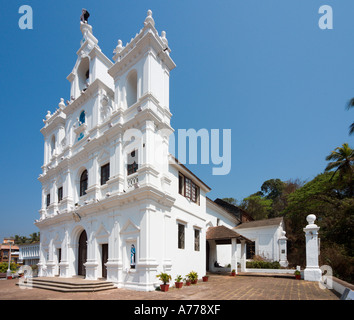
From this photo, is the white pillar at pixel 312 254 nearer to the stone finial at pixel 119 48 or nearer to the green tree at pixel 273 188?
the stone finial at pixel 119 48

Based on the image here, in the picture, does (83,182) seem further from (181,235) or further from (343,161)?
(343,161)

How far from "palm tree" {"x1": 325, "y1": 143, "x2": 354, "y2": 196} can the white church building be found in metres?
13.2

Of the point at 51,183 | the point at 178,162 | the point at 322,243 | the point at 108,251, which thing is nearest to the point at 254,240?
the point at 322,243

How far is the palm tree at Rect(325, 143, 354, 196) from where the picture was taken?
2430 cm

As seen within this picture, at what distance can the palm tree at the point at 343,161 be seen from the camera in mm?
24297

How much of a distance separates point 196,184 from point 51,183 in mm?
11929

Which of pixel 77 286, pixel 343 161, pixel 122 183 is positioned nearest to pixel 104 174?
pixel 122 183

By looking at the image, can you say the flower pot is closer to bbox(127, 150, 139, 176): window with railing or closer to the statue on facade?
bbox(127, 150, 139, 176): window with railing

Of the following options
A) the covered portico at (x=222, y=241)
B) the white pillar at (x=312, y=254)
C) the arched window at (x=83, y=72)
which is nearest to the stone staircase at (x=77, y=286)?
the covered portico at (x=222, y=241)

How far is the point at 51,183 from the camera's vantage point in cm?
2138

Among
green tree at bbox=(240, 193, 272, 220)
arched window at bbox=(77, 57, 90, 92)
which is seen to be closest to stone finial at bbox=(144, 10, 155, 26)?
→ arched window at bbox=(77, 57, 90, 92)

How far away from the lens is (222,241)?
21.5 meters

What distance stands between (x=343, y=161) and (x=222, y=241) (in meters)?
14.0
